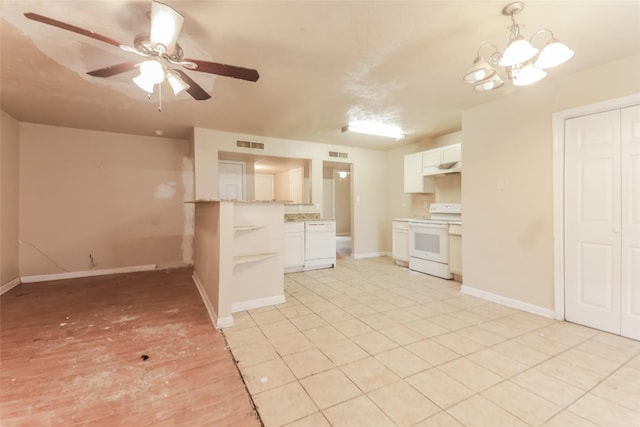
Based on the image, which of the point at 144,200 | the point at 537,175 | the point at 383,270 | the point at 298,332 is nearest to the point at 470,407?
the point at 298,332

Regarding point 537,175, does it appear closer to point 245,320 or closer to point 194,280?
point 245,320

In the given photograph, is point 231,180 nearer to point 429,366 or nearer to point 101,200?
point 101,200

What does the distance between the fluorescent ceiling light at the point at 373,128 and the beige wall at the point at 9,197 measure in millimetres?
4814

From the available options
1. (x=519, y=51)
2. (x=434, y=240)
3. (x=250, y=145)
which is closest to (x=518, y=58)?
(x=519, y=51)

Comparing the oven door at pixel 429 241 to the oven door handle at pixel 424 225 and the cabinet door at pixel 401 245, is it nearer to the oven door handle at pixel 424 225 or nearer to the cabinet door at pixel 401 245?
the oven door handle at pixel 424 225

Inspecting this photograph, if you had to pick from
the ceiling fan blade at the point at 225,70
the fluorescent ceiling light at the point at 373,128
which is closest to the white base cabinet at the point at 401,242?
the fluorescent ceiling light at the point at 373,128

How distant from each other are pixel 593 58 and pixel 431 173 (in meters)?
2.54

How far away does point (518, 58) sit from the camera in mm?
1697

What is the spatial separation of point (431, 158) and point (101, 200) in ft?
18.9

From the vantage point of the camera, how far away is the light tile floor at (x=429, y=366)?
60.6 inches

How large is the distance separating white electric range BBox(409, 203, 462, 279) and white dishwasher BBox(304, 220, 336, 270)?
1.43 m

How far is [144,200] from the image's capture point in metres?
5.04

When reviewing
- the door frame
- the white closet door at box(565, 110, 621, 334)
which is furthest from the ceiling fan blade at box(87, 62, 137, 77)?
the white closet door at box(565, 110, 621, 334)

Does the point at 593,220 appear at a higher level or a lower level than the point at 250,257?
higher
